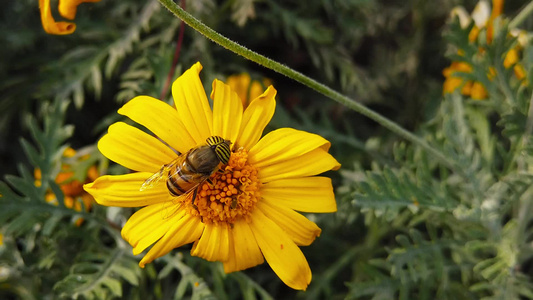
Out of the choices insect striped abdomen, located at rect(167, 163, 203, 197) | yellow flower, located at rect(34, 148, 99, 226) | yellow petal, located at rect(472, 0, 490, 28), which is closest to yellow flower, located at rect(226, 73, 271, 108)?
yellow flower, located at rect(34, 148, 99, 226)

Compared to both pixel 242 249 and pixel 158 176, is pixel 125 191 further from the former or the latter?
pixel 242 249

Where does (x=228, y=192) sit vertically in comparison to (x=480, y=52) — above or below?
below

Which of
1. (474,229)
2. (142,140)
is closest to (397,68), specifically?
(474,229)

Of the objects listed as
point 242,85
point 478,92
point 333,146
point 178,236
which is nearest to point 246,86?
point 242,85

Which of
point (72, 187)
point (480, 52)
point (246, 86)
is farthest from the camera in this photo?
point (246, 86)

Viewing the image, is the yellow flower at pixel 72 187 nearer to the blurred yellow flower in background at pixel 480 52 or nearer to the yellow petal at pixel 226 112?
the yellow petal at pixel 226 112

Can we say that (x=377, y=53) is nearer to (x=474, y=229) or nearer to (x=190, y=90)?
(x=474, y=229)
